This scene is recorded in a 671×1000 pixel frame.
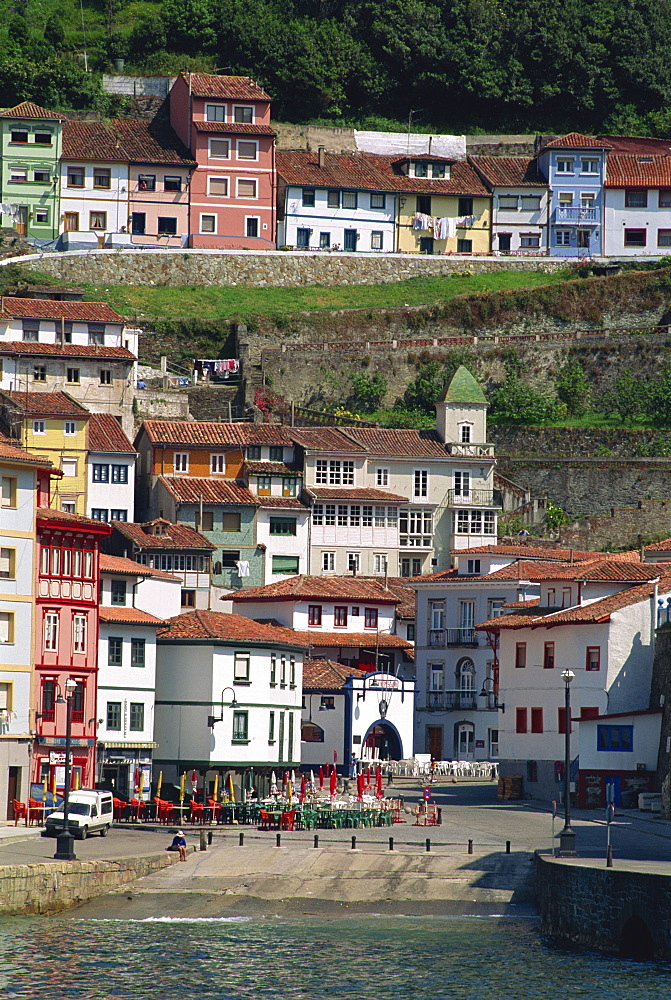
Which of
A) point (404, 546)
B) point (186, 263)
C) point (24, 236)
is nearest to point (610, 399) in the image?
point (404, 546)

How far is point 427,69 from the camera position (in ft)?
463

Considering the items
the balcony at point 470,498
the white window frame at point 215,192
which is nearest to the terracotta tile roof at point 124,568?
the balcony at point 470,498

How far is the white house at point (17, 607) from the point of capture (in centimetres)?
6569

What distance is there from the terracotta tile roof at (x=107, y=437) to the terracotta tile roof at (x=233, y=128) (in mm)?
29296

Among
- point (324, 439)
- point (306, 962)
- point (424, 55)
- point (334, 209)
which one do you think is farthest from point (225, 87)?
point (306, 962)

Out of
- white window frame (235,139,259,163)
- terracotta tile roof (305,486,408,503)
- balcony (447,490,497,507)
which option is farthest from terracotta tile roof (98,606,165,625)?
white window frame (235,139,259,163)

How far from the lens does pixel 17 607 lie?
6806 centimetres

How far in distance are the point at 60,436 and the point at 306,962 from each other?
5166 centimetres

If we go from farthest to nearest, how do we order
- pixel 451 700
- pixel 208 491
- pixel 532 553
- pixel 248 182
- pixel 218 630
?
pixel 248 182 < pixel 208 491 < pixel 532 553 < pixel 451 700 < pixel 218 630

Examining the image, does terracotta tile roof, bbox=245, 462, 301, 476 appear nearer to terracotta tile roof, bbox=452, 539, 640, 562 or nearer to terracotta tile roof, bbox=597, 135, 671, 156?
terracotta tile roof, bbox=452, 539, 640, 562

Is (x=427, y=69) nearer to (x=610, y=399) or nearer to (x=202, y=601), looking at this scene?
(x=610, y=399)

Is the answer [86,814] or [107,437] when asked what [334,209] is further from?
[86,814]

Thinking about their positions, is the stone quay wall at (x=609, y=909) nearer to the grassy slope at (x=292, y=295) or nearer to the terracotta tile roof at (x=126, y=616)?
the terracotta tile roof at (x=126, y=616)

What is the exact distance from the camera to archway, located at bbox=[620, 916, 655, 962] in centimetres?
4666
